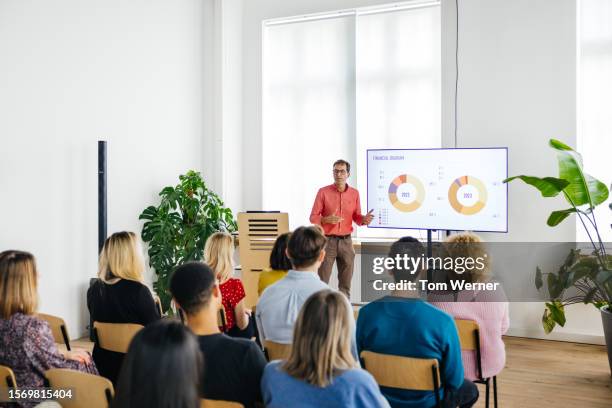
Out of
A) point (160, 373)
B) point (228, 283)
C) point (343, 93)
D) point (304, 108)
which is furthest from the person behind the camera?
point (304, 108)

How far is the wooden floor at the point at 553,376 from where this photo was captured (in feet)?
12.5

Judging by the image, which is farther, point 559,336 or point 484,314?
point 559,336

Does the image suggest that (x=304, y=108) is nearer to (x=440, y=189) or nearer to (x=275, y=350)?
(x=440, y=189)

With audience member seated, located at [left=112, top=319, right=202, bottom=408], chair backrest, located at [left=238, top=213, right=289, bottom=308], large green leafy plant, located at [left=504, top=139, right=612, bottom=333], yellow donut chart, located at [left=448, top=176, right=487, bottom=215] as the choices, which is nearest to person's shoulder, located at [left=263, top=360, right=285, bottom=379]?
audience member seated, located at [left=112, top=319, right=202, bottom=408]

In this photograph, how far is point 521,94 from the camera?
219 inches

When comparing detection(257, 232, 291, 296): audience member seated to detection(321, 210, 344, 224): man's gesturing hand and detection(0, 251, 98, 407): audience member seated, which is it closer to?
detection(0, 251, 98, 407): audience member seated

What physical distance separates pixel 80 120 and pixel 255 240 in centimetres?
196

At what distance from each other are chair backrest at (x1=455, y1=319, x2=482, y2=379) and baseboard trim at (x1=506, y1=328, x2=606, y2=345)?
2960mm

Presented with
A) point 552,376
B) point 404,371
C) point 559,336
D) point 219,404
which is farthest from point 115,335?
point 559,336

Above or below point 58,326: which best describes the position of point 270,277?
above

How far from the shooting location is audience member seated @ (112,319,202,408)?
4.16 ft

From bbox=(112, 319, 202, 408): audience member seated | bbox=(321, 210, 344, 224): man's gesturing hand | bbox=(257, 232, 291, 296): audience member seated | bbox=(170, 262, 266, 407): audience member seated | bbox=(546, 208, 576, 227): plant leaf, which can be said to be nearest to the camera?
bbox=(112, 319, 202, 408): audience member seated

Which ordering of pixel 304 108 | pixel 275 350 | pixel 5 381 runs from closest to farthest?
pixel 5 381
pixel 275 350
pixel 304 108

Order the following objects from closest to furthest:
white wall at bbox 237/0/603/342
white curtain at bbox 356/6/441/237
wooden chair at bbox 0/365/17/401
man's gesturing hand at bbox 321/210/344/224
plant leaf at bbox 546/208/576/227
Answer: wooden chair at bbox 0/365/17/401 → plant leaf at bbox 546/208/576/227 → white wall at bbox 237/0/603/342 → man's gesturing hand at bbox 321/210/344/224 → white curtain at bbox 356/6/441/237
